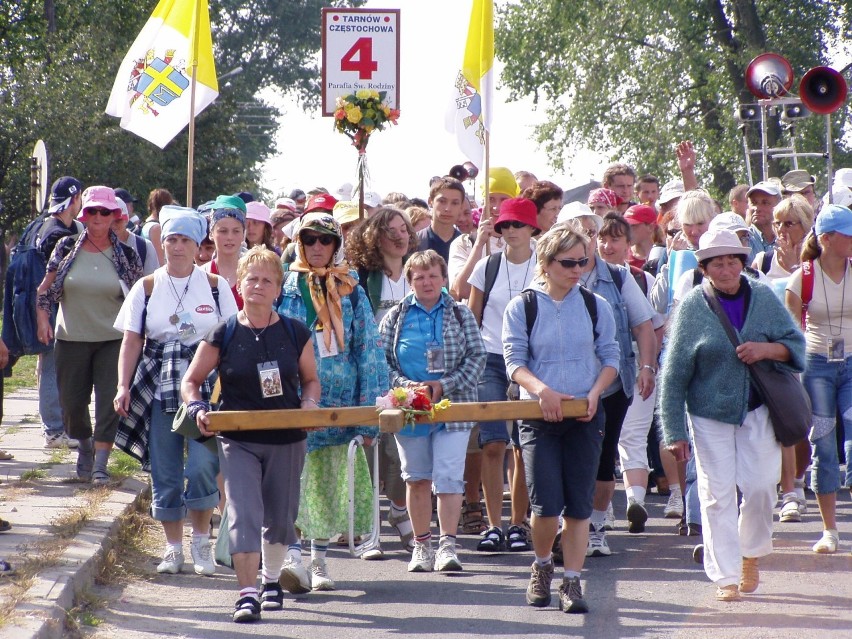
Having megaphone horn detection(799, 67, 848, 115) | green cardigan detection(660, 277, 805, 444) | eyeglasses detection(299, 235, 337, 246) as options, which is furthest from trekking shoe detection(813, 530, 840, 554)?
megaphone horn detection(799, 67, 848, 115)

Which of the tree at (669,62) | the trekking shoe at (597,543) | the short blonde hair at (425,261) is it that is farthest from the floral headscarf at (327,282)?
the tree at (669,62)

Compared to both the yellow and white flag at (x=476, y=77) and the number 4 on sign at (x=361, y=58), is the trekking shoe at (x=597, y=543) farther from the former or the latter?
the number 4 on sign at (x=361, y=58)

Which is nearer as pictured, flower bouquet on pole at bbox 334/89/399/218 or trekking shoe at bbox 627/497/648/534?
trekking shoe at bbox 627/497/648/534

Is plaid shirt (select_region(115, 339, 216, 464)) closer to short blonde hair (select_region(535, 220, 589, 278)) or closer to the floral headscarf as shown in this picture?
the floral headscarf

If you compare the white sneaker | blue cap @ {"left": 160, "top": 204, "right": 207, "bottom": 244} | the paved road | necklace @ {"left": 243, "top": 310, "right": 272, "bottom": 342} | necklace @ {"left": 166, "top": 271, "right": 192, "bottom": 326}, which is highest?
blue cap @ {"left": 160, "top": 204, "right": 207, "bottom": 244}

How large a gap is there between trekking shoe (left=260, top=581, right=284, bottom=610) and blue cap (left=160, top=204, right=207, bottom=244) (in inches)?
82.1

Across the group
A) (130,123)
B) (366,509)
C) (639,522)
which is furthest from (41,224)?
(639,522)

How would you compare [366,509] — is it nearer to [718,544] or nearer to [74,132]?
[718,544]

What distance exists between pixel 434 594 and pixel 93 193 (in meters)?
4.03

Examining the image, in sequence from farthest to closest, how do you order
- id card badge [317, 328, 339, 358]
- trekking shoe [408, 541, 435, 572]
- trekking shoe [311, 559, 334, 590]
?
trekking shoe [408, 541, 435, 572] < id card badge [317, 328, 339, 358] < trekking shoe [311, 559, 334, 590]

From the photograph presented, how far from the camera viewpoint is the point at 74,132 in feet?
105

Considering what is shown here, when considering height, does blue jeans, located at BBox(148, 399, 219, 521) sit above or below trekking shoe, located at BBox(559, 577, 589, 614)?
above

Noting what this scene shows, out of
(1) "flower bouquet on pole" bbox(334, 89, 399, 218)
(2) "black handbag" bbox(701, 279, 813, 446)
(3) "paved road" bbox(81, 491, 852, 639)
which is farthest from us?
(1) "flower bouquet on pole" bbox(334, 89, 399, 218)

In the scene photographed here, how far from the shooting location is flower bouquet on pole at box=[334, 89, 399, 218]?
399 inches
